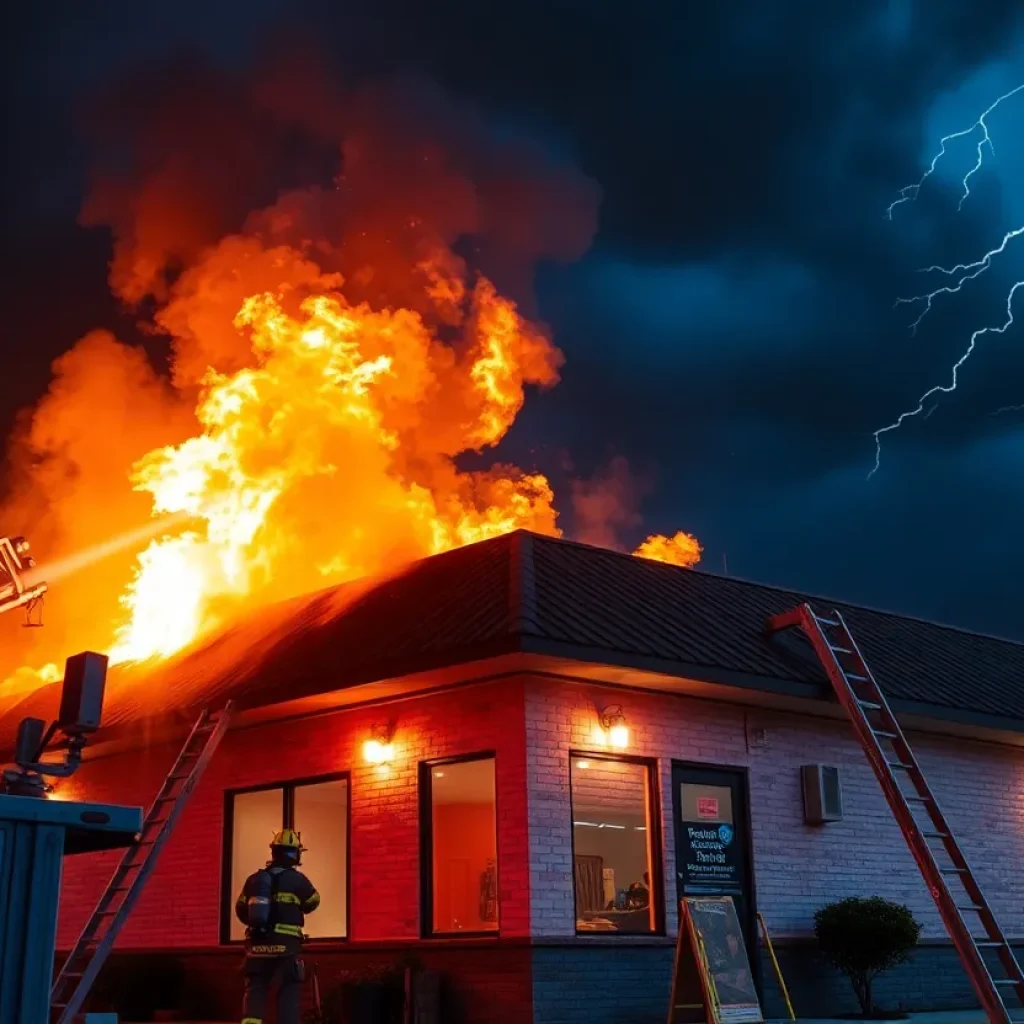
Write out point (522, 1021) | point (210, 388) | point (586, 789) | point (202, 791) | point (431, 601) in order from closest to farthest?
point (522, 1021)
point (586, 789)
point (431, 601)
point (202, 791)
point (210, 388)

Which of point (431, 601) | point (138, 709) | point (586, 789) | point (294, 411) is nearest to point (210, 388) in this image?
point (294, 411)

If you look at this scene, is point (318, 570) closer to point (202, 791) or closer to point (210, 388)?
point (210, 388)

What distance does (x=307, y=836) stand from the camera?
613 inches

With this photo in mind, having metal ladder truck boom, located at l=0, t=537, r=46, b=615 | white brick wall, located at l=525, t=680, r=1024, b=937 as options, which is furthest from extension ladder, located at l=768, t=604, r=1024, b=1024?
metal ladder truck boom, located at l=0, t=537, r=46, b=615

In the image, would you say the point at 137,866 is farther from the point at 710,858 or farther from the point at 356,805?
the point at 710,858

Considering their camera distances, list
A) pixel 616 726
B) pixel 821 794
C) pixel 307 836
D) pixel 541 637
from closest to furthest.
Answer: pixel 541 637 < pixel 616 726 < pixel 821 794 < pixel 307 836

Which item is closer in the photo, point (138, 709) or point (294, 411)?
point (138, 709)

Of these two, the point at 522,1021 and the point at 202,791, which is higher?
the point at 202,791

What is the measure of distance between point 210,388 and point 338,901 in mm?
14618

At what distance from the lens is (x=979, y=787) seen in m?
17.6

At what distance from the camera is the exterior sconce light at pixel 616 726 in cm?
1377

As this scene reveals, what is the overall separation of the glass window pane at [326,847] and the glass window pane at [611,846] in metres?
2.89

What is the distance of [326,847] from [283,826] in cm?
68

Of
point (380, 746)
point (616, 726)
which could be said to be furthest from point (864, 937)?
point (380, 746)
